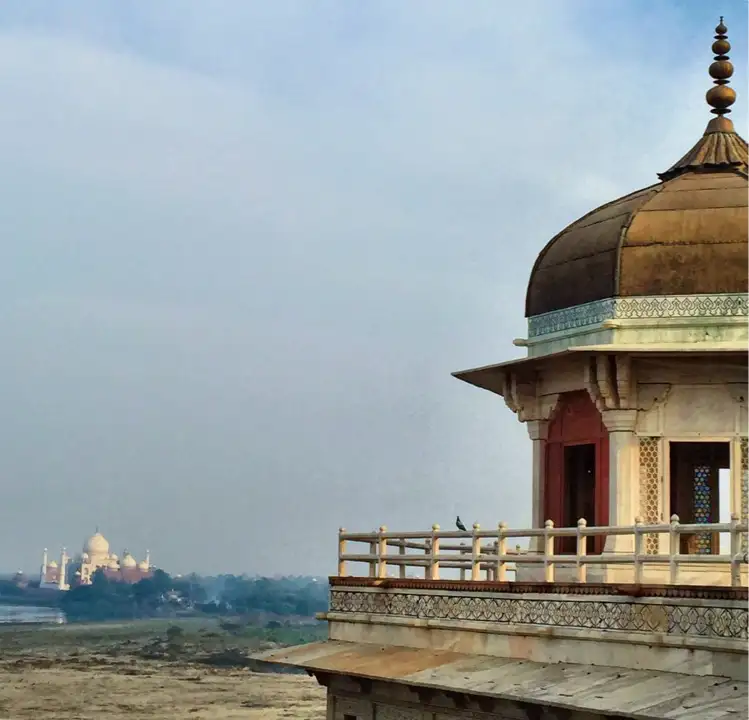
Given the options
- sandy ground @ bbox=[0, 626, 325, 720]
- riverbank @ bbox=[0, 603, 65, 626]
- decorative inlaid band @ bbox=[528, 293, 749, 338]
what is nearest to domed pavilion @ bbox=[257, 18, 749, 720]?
decorative inlaid band @ bbox=[528, 293, 749, 338]

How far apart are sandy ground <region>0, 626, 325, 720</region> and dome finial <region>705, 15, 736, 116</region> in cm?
3754

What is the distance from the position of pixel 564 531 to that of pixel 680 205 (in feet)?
13.9

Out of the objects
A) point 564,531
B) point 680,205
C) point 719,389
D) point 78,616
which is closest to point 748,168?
point 680,205

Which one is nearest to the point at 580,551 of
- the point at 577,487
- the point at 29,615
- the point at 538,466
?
the point at 577,487

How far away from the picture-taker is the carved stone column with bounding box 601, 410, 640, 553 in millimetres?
14359

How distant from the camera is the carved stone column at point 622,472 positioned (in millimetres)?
14359

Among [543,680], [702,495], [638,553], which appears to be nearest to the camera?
[638,553]

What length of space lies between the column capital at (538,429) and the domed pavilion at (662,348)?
31cm

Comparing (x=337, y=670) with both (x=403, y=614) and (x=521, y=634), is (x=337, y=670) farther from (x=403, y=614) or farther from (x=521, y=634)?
(x=521, y=634)

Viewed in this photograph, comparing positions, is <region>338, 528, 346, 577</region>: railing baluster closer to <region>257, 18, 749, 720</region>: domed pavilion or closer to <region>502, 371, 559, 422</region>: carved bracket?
<region>257, 18, 749, 720</region>: domed pavilion

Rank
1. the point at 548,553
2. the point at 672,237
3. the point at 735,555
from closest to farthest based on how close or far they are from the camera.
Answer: the point at 735,555, the point at 548,553, the point at 672,237

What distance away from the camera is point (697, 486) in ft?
48.7

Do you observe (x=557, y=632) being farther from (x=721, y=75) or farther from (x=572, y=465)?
(x=721, y=75)

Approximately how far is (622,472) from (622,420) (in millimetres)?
524
